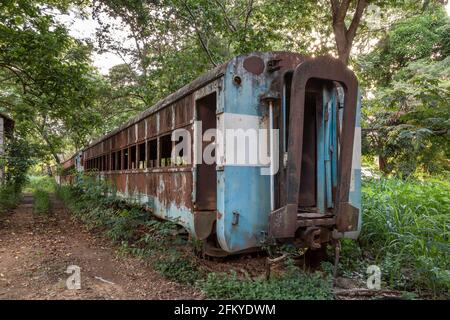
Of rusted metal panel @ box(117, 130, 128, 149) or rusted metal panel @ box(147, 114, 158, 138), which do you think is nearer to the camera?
rusted metal panel @ box(147, 114, 158, 138)

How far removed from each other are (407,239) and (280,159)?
215 centimetres

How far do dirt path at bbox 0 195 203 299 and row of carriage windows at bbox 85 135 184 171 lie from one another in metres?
1.73

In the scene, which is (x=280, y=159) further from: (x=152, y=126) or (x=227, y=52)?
(x=227, y=52)

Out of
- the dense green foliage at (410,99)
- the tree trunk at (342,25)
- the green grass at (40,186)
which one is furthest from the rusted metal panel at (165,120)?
the green grass at (40,186)

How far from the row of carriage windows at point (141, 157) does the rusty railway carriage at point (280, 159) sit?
1221 millimetres

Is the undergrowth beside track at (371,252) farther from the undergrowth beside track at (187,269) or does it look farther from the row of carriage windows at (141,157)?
the row of carriage windows at (141,157)

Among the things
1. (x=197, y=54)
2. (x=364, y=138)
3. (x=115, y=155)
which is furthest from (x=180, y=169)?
(x=197, y=54)

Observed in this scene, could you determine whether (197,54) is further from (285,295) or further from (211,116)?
(285,295)

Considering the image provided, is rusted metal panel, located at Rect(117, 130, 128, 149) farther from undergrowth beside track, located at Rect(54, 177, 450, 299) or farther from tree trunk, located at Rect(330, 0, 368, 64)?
tree trunk, located at Rect(330, 0, 368, 64)

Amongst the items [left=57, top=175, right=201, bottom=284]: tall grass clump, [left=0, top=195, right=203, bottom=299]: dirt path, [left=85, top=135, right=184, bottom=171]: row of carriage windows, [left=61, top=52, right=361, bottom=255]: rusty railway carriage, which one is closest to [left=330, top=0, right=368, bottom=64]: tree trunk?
[left=61, top=52, right=361, bottom=255]: rusty railway carriage

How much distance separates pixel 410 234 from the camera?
16.3 ft

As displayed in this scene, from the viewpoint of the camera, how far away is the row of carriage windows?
21.7ft

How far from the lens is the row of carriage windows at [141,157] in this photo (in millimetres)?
6607
